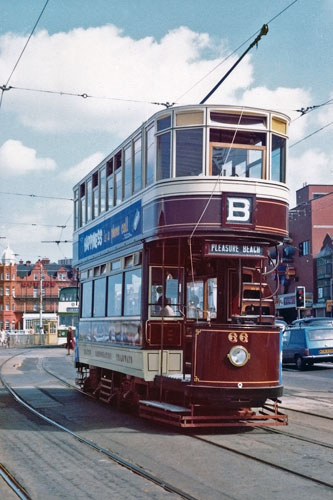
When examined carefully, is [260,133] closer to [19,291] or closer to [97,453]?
[97,453]

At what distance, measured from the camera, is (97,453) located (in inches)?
362

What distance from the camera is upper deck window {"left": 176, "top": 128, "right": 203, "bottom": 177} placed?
1148cm

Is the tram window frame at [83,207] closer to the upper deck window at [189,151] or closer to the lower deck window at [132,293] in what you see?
the lower deck window at [132,293]

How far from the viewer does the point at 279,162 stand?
11930 millimetres

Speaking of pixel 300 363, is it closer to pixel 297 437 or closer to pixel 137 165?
pixel 137 165

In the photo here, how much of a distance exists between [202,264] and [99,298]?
136 inches

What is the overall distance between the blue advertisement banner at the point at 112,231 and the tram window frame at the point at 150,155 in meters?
0.57

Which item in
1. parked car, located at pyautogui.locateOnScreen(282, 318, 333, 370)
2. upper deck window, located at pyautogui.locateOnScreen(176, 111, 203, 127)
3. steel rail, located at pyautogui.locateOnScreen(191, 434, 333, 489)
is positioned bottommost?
steel rail, located at pyautogui.locateOnScreen(191, 434, 333, 489)

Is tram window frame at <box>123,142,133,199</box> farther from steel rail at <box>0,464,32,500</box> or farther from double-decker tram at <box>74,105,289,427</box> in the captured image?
steel rail at <box>0,464,32,500</box>

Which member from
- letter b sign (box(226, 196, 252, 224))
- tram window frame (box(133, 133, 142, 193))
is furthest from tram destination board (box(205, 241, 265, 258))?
tram window frame (box(133, 133, 142, 193))

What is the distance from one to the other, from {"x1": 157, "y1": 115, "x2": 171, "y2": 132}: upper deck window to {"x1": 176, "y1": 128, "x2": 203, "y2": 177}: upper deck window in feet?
0.77

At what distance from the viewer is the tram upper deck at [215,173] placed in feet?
36.8

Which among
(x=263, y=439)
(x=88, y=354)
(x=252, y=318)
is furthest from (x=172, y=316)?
(x=88, y=354)

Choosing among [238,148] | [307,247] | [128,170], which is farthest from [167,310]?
[307,247]
